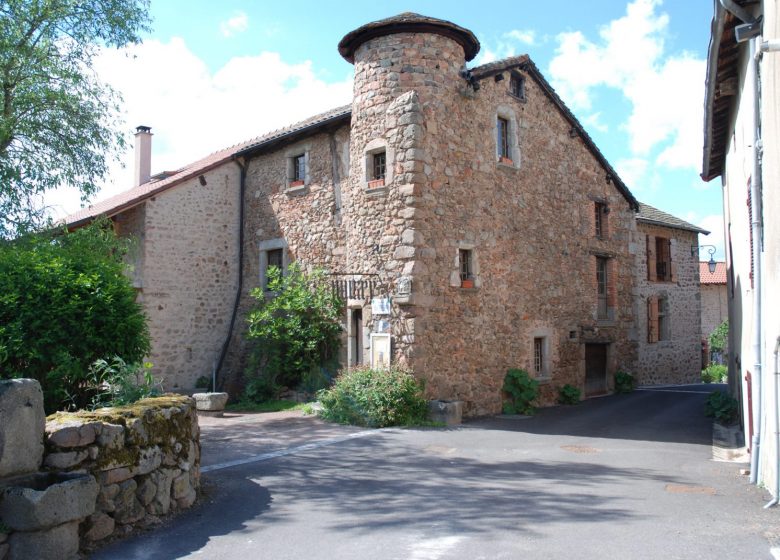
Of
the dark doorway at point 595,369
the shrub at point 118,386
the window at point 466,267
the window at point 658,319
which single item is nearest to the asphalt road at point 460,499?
the shrub at point 118,386

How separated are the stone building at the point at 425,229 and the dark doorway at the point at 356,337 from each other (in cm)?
3

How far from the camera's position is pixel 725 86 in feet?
28.5

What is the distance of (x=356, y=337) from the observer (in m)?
12.4

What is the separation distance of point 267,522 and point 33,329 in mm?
3111

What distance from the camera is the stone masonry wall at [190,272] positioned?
14.0 meters

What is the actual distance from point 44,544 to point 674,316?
19.6 meters

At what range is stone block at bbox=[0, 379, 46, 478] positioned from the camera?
4.21 m

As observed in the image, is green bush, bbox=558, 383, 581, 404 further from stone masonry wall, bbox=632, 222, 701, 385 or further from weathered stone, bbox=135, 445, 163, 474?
weathered stone, bbox=135, 445, 163, 474

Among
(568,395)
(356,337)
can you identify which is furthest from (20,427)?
(568,395)

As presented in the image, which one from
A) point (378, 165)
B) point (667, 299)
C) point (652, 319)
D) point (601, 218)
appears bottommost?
point (652, 319)

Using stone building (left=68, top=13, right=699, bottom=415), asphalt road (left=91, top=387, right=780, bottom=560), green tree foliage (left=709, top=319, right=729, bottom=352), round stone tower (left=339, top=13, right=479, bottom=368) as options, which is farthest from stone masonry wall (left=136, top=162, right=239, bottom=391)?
green tree foliage (left=709, top=319, right=729, bottom=352)

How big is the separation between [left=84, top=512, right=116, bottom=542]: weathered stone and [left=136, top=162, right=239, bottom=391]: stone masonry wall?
30.4 ft

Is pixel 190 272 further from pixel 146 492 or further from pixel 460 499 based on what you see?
pixel 460 499

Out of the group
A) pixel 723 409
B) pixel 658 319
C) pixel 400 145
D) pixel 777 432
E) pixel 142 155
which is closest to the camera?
pixel 777 432
